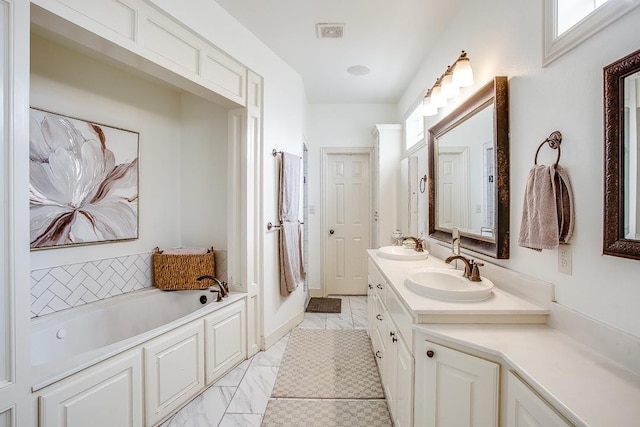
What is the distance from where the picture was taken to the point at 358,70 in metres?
2.95

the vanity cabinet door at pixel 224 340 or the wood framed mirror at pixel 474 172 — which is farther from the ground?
the wood framed mirror at pixel 474 172

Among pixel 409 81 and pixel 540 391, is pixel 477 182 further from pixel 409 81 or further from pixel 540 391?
pixel 409 81

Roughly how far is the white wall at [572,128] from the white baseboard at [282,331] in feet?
6.48

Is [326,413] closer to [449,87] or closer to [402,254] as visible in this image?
[402,254]

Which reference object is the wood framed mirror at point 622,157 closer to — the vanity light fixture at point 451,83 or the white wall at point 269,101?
the vanity light fixture at point 451,83

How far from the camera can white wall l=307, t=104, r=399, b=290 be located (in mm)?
3941

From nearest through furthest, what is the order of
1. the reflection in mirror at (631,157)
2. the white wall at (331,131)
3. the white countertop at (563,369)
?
the white countertop at (563,369)
the reflection in mirror at (631,157)
the white wall at (331,131)

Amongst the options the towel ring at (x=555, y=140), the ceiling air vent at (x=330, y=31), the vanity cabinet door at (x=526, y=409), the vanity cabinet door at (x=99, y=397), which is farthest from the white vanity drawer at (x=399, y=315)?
the ceiling air vent at (x=330, y=31)

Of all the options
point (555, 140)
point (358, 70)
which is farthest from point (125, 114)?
point (555, 140)

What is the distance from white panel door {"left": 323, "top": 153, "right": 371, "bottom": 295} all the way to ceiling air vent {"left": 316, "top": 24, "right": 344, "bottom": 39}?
1816 mm

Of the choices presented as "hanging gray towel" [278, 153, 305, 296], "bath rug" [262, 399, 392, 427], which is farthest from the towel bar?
"bath rug" [262, 399, 392, 427]

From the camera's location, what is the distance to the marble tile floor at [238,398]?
1.67 m

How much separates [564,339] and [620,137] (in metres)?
0.68

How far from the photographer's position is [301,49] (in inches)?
101
